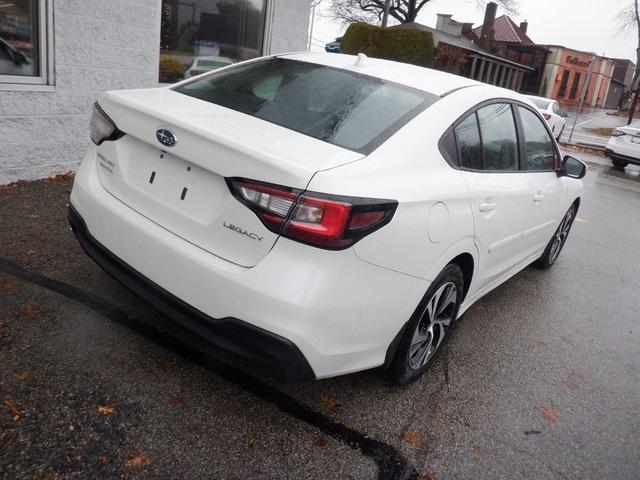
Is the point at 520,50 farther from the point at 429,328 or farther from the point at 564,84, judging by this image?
the point at 429,328

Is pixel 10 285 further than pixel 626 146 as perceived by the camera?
No

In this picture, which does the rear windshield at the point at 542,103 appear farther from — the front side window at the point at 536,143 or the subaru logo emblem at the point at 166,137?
the subaru logo emblem at the point at 166,137

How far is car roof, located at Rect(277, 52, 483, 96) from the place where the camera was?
3.25 m

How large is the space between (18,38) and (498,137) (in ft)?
14.3

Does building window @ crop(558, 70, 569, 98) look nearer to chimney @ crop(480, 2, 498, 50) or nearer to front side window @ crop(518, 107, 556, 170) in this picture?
chimney @ crop(480, 2, 498, 50)

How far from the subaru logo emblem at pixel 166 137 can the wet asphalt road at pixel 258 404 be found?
1.13 m

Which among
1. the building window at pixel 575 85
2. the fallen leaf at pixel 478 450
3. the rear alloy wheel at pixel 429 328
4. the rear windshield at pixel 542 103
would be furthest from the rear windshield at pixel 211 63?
the building window at pixel 575 85

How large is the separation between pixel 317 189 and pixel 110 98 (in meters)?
1.38

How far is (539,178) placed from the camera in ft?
14.0

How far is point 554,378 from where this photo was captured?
3574 millimetres

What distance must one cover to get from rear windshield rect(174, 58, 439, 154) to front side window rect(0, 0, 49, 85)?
286 centimetres

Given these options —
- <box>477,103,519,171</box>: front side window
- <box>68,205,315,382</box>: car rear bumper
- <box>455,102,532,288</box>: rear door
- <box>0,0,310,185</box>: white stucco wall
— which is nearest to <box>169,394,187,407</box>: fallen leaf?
<box>68,205,315,382</box>: car rear bumper

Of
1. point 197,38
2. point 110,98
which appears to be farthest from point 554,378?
point 197,38

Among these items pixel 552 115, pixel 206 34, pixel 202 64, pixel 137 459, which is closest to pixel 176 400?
pixel 137 459
